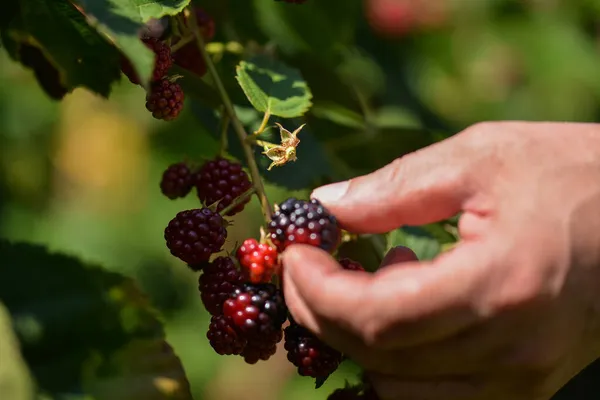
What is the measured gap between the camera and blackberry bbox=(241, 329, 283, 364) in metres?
0.85

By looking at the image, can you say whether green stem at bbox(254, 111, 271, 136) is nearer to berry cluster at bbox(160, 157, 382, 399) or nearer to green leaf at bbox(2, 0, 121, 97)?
berry cluster at bbox(160, 157, 382, 399)

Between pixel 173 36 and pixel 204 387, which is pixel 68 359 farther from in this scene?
pixel 204 387

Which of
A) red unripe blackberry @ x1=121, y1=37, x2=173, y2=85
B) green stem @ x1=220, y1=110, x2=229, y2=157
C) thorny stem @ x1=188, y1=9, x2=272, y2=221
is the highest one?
red unripe blackberry @ x1=121, y1=37, x2=173, y2=85

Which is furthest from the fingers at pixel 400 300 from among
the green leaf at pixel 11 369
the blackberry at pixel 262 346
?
the green leaf at pixel 11 369

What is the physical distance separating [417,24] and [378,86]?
0.58 m

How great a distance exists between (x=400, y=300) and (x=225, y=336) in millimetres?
231

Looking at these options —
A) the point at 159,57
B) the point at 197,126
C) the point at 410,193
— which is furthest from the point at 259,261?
the point at 197,126

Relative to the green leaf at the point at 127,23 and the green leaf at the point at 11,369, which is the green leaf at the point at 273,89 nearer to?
the green leaf at the point at 127,23

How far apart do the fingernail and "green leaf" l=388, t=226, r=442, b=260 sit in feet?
0.82

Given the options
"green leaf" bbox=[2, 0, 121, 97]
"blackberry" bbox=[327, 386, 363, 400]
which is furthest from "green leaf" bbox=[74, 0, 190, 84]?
"blackberry" bbox=[327, 386, 363, 400]

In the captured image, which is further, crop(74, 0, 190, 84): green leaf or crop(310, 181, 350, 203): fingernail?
crop(310, 181, 350, 203): fingernail

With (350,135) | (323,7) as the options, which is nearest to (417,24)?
(323,7)

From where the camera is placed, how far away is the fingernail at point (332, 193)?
0.88m

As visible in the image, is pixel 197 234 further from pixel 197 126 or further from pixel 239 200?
pixel 197 126
